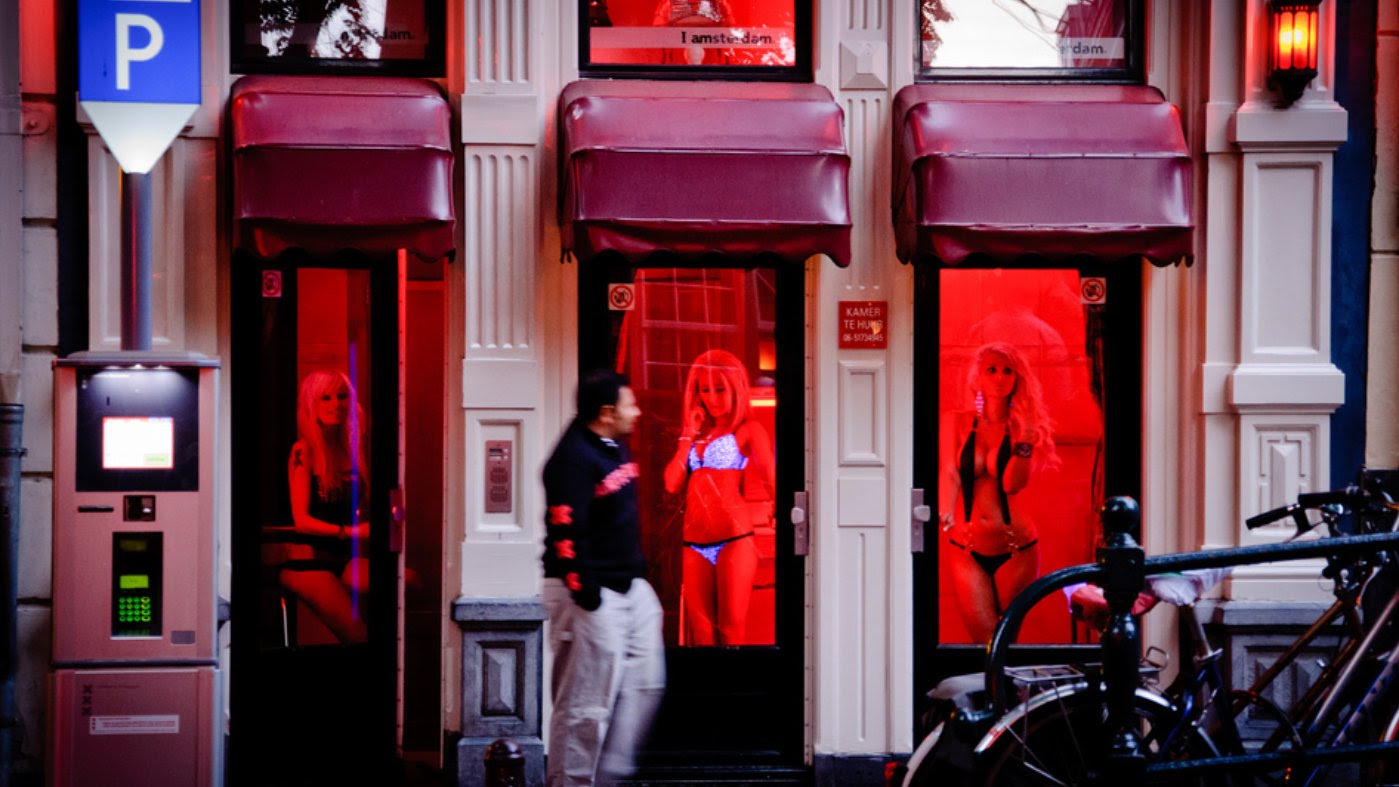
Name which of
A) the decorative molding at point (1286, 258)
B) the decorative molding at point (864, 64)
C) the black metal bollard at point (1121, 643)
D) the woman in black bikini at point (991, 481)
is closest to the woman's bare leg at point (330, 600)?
the woman in black bikini at point (991, 481)

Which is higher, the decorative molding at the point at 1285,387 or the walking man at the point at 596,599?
the decorative molding at the point at 1285,387

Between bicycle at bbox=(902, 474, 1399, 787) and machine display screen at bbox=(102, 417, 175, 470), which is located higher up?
machine display screen at bbox=(102, 417, 175, 470)

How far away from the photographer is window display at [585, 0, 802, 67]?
26.2 feet

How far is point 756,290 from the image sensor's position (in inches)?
315

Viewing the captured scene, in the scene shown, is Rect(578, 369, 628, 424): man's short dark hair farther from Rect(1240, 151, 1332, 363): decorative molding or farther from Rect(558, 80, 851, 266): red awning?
Rect(1240, 151, 1332, 363): decorative molding

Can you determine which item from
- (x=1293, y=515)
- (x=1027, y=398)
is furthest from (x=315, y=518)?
(x=1293, y=515)

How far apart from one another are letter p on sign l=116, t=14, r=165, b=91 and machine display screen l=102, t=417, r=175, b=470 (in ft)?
4.93

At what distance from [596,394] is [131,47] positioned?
8.56ft

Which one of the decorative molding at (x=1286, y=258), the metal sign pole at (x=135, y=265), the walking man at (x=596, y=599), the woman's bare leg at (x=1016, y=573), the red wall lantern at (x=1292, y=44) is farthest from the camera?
the woman's bare leg at (x=1016, y=573)

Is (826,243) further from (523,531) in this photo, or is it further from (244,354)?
(244,354)

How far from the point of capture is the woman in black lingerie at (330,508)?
7973 millimetres

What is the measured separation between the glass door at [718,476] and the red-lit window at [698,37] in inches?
44.4

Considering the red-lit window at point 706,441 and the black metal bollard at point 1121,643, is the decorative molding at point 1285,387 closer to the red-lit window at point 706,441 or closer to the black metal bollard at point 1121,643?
the red-lit window at point 706,441

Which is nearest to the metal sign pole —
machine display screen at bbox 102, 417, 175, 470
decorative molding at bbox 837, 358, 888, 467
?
machine display screen at bbox 102, 417, 175, 470
